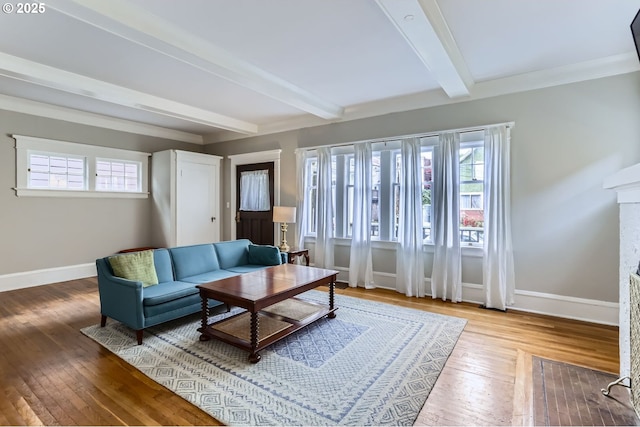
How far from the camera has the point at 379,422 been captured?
183 cm

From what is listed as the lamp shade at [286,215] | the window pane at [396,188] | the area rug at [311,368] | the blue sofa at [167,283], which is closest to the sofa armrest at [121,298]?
the blue sofa at [167,283]

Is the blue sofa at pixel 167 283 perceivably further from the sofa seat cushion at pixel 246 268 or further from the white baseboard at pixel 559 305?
the white baseboard at pixel 559 305

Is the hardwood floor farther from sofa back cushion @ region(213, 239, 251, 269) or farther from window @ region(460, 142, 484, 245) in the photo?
sofa back cushion @ region(213, 239, 251, 269)

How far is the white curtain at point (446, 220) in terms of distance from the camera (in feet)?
13.2

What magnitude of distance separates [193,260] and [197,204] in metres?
2.62

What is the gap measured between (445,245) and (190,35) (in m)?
3.70

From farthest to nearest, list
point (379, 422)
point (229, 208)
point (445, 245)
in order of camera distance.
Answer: point (229, 208) → point (445, 245) → point (379, 422)

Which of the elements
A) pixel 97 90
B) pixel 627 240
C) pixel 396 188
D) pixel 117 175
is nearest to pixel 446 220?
pixel 396 188

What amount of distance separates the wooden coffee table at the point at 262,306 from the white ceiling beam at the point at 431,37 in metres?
2.34

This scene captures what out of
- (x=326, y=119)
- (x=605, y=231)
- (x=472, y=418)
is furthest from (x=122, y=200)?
(x=605, y=231)

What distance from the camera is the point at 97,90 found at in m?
3.79

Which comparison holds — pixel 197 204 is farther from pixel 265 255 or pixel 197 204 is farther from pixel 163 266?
pixel 163 266

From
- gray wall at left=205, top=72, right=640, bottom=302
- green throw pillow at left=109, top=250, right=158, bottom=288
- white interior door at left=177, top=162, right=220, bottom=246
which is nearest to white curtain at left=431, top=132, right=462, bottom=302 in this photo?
gray wall at left=205, top=72, right=640, bottom=302

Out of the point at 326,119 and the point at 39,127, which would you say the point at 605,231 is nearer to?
the point at 326,119
